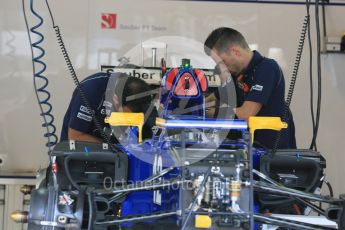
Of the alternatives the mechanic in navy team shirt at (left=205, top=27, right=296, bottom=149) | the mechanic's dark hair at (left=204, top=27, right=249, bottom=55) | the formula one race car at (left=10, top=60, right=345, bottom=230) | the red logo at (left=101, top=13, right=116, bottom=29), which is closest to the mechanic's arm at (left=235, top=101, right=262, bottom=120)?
the mechanic in navy team shirt at (left=205, top=27, right=296, bottom=149)

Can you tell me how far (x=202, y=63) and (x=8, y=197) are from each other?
1.36 m

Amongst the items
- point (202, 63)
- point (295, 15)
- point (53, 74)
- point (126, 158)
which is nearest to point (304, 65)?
point (295, 15)

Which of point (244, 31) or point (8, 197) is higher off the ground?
point (244, 31)

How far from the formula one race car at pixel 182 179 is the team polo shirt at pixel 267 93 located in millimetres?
581

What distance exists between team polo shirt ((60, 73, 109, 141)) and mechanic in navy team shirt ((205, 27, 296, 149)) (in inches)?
23.5

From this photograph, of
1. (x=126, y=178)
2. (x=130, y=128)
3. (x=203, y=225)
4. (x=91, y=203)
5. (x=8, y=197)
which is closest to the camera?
(x=203, y=225)

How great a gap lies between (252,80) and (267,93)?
0.41 ft

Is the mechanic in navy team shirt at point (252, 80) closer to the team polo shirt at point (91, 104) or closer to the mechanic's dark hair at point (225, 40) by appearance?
the mechanic's dark hair at point (225, 40)

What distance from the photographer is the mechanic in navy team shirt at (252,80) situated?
2701 millimetres

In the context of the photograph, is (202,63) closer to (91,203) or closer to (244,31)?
(244,31)

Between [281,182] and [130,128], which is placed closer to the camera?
[281,182]

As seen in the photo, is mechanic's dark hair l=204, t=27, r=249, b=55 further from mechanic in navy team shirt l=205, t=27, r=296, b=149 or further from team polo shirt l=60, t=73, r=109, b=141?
team polo shirt l=60, t=73, r=109, b=141

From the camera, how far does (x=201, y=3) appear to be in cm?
338

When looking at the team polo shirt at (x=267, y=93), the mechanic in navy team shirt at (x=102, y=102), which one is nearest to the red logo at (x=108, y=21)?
the mechanic in navy team shirt at (x=102, y=102)
